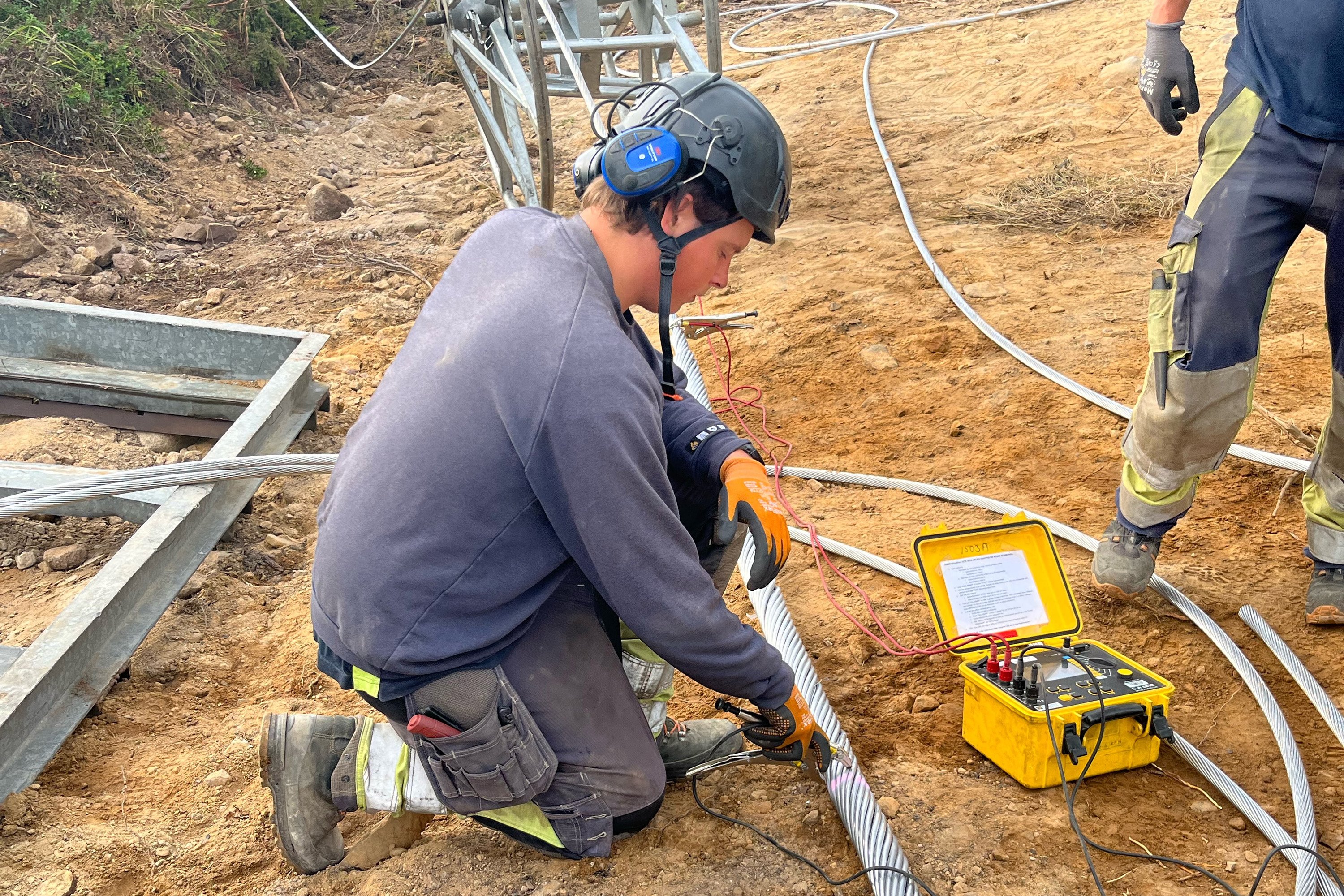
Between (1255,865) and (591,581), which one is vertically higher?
(591,581)

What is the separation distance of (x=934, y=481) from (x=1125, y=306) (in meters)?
1.55

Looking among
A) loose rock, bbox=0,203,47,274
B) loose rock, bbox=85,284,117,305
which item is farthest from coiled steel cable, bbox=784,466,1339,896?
loose rock, bbox=0,203,47,274

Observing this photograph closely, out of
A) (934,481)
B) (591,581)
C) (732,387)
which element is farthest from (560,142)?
(591,581)

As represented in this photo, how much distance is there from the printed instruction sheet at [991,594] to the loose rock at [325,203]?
17.7 feet

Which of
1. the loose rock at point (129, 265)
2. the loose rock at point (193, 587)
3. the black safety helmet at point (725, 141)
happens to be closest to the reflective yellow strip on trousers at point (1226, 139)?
the black safety helmet at point (725, 141)

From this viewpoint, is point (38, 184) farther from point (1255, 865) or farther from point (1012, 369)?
point (1255, 865)

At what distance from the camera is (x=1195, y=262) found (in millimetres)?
2477

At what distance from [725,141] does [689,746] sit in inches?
51.3

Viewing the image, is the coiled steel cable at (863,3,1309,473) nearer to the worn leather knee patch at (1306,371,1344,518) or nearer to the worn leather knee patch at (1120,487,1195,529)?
the worn leather knee patch at (1306,371,1344,518)

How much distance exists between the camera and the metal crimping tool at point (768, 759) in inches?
85.0

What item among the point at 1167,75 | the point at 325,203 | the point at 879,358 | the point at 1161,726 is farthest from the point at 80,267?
the point at 1161,726

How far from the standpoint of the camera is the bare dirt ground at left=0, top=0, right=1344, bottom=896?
86.6 inches

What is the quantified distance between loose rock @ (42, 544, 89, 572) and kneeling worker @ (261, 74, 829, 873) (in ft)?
5.70

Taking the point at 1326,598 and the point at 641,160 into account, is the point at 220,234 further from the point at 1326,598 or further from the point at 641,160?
the point at 1326,598
